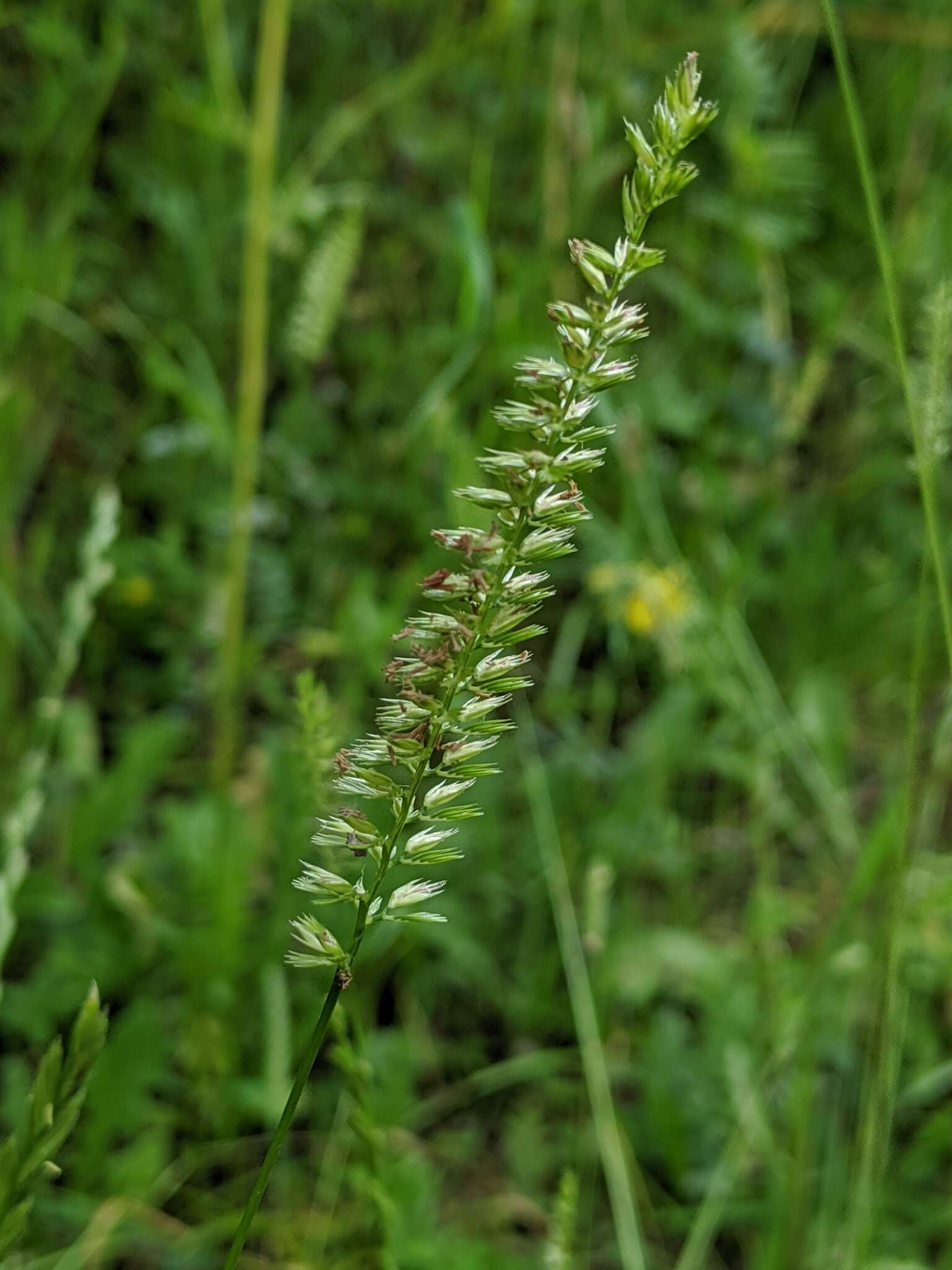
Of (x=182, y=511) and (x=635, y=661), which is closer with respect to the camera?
(x=182, y=511)

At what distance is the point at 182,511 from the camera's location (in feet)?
6.73

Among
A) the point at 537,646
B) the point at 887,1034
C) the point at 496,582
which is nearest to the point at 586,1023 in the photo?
the point at 887,1034

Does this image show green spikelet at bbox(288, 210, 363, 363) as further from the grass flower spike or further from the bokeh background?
the grass flower spike

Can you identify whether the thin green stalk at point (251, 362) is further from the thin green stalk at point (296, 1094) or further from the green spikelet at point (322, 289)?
the thin green stalk at point (296, 1094)

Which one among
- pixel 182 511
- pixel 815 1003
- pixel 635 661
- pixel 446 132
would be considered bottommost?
pixel 815 1003

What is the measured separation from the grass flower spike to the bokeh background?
20.0 inches

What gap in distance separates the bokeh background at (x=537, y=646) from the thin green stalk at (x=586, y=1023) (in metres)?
0.03

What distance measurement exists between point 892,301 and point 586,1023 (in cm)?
109

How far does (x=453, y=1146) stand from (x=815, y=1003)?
0.58 m

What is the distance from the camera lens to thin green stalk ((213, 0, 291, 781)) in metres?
1.63

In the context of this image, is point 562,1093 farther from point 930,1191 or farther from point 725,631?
point 725,631

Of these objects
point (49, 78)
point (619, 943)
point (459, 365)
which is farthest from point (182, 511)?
point (619, 943)

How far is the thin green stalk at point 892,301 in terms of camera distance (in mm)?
676

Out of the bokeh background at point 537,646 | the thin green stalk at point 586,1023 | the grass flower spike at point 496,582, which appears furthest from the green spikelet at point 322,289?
the grass flower spike at point 496,582
